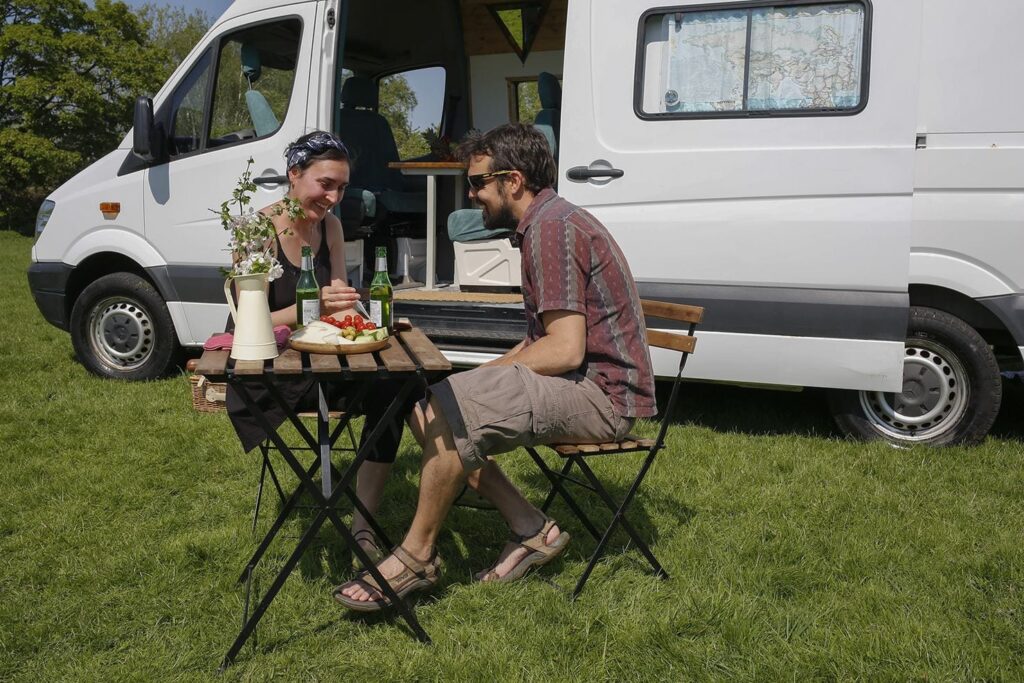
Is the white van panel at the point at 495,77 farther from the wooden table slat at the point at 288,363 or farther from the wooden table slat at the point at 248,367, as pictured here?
the wooden table slat at the point at 248,367

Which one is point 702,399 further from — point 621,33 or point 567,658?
point 567,658

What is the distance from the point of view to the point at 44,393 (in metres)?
5.30

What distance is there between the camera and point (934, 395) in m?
4.41

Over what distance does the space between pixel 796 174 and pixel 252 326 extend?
2.67 metres

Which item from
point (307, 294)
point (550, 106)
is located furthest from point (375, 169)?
point (307, 294)

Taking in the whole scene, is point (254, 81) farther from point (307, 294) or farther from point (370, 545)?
point (370, 545)

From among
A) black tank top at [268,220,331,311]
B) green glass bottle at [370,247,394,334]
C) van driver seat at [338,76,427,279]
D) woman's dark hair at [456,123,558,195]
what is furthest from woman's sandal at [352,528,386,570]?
van driver seat at [338,76,427,279]

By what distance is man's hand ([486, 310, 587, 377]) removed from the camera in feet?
8.89

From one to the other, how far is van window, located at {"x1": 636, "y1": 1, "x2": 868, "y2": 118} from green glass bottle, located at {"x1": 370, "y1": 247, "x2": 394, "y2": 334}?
201 cm

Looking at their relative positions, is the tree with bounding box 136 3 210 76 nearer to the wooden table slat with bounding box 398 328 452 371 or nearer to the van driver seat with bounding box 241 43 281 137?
the van driver seat with bounding box 241 43 281 137

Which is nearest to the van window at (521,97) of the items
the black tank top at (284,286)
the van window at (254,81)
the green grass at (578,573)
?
the van window at (254,81)

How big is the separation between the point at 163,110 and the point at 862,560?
4.37m

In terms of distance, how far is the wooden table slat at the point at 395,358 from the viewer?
2391mm

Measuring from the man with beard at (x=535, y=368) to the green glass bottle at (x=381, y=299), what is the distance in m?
0.27
